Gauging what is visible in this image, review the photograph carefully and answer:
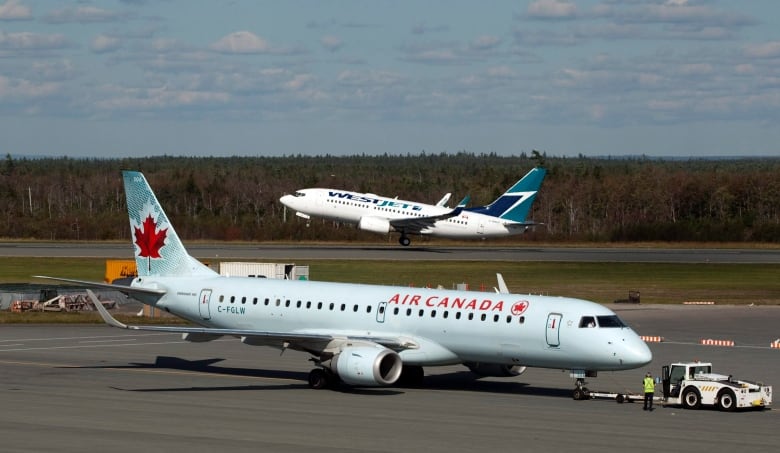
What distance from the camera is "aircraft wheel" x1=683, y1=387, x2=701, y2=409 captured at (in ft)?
134

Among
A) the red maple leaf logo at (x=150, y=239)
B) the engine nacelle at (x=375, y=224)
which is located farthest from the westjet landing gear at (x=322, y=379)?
the engine nacelle at (x=375, y=224)

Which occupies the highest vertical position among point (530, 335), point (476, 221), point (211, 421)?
point (476, 221)

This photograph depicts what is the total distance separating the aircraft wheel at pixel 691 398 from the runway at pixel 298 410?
63cm

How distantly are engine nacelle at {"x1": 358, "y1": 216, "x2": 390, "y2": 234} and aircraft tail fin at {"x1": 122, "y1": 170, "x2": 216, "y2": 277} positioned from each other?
256ft

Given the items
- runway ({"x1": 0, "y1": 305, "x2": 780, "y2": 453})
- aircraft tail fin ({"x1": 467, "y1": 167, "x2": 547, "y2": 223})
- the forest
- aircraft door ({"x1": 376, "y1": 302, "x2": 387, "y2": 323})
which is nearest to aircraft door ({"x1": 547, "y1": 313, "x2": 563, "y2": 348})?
runway ({"x1": 0, "y1": 305, "x2": 780, "y2": 453})

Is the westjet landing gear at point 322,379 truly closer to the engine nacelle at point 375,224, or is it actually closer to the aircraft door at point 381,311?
the aircraft door at point 381,311

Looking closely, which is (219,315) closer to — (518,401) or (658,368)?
(518,401)

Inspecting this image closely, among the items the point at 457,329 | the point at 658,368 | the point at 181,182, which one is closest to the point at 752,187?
the point at 181,182

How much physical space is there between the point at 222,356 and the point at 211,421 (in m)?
18.8

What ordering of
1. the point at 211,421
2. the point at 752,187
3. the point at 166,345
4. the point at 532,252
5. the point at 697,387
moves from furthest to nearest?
the point at 752,187
the point at 532,252
the point at 166,345
the point at 697,387
the point at 211,421

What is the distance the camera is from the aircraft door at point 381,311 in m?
45.7

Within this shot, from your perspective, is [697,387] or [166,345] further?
[166,345]

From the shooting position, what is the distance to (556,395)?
1736 inches

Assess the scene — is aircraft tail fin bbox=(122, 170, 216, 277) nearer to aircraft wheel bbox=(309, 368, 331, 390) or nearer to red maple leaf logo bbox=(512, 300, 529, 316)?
aircraft wheel bbox=(309, 368, 331, 390)
